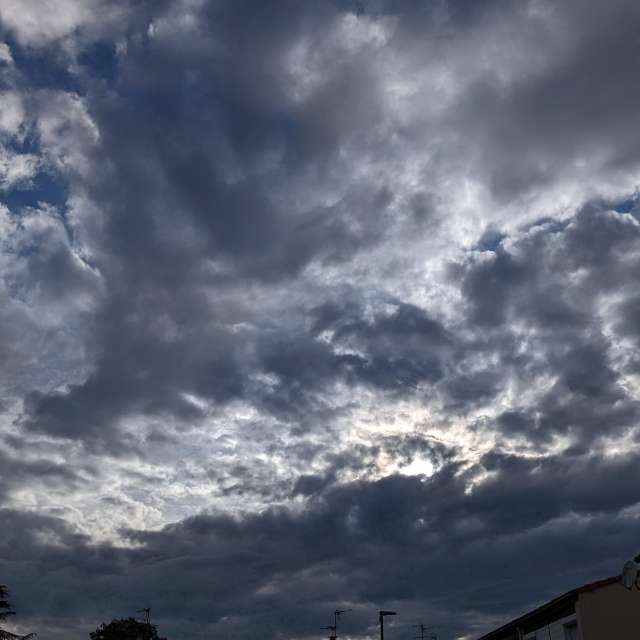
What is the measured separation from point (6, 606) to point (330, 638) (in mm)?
49768

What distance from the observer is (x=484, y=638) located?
172ft

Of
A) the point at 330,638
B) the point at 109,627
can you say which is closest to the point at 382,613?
the point at 330,638

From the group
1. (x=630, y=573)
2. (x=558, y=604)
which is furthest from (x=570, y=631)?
(x=630, y=573)

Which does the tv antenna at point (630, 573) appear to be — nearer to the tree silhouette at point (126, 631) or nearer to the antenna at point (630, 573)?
the antenna at point (630, 573)

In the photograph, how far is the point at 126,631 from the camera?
90.2 m

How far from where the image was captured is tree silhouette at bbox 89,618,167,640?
89750 mm

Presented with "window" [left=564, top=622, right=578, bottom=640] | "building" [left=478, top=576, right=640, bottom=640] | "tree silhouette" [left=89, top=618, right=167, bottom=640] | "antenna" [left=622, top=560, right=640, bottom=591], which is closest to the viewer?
"antenna" [left=622, top=560, right=640, bottom=591]

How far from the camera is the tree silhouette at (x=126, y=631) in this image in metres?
89.8

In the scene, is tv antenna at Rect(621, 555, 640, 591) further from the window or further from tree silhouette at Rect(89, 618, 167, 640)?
tree silhouette at Rect(89, 618, 167, 640)

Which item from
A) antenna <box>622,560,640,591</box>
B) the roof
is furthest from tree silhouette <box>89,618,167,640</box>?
antenna <box>622,560,640,591</box>

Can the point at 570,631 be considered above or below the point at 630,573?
below

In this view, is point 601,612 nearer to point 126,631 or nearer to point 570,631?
point 570,631

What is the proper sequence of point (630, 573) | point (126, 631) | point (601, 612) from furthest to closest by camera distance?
point (126, 631), point (601, 612), point (630, 573)

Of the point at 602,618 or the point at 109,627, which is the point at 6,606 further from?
the point at 602,618
